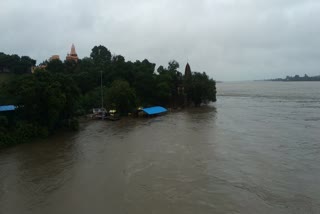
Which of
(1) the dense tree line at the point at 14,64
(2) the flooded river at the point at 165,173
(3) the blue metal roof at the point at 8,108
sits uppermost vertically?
(1) the dense tree line at the point at 14,64

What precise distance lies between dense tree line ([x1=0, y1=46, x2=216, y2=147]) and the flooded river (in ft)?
5.93

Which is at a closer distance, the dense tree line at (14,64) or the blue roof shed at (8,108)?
the blue roof shed at (8,108)

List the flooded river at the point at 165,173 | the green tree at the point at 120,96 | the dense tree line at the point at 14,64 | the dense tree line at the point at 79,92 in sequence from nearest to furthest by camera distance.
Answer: the flooded river at the point at 165,173 < the dense tree line at the point at 79,92 < the green tree at the point at 120,96 < the dense tree line at the point at 14,64

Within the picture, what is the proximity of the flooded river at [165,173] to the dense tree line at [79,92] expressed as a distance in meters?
1.81

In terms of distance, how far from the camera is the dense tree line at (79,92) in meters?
19.7

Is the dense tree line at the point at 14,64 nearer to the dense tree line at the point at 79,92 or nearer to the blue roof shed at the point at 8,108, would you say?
the dense tree line at the point at 79,92

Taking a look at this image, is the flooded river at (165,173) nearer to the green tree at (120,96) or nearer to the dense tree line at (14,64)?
Answer: the green tree at (120,96)

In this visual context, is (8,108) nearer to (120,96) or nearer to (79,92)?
(79,92)

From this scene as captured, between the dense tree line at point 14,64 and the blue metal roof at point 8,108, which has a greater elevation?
the dense tree line at point 14,64

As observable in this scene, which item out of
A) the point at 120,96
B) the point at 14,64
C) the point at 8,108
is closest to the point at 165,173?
the point at 8,108

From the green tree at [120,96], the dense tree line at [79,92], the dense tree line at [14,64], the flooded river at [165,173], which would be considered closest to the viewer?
the flooded river at [165,173]

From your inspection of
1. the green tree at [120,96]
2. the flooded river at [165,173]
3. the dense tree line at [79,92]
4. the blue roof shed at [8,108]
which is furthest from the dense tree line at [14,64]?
the flooded river at [165,173]

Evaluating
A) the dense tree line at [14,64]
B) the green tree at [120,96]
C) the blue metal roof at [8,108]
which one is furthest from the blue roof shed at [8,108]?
the dense tree line at [14,64]

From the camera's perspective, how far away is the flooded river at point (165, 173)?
9.88 metres
